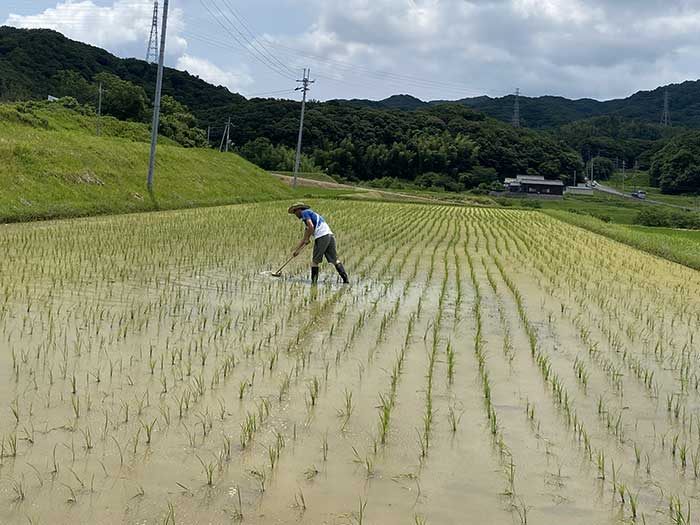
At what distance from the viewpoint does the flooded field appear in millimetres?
2875

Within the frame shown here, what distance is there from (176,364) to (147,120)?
4124 cm

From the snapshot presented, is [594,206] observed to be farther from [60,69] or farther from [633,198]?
[60,69]

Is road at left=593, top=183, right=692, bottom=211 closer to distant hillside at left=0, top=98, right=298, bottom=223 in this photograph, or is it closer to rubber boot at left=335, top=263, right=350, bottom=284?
distant hillside at left=0, top=98, right=298, bottom=223

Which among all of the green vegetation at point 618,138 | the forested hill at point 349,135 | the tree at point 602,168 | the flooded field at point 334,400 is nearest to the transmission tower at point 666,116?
the green vegetation at point 618,138

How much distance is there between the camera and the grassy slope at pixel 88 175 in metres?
15.6

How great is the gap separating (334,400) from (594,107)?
160443 millimetres

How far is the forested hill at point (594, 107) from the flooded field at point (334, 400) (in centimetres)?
11675

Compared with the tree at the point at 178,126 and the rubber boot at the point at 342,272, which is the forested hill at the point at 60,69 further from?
the rubber boot at the point at 342,272

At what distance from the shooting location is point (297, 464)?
3.18m

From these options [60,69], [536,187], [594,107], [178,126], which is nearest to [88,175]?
[178,126]

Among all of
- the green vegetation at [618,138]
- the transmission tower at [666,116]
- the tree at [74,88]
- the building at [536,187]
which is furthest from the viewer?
the transmission tower at [666,116]

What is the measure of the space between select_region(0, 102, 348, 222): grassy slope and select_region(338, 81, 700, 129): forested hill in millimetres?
95233

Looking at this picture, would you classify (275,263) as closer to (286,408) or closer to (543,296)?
(543,296)

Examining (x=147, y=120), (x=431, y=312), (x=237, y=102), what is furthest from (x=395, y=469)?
(x=237, y=102)
